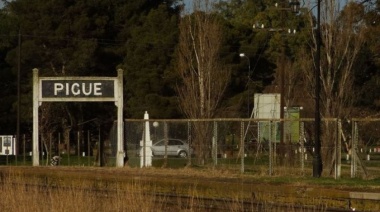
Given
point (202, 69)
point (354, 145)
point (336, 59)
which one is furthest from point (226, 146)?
point (202, 69)

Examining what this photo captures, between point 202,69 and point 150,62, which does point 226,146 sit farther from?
point 150,62

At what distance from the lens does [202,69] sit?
50.2 m

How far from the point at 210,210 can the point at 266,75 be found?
156 feet

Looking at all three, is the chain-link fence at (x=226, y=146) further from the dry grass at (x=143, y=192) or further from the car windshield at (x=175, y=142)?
the dry grass at (x=143, y=192)

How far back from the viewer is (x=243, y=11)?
9338cm

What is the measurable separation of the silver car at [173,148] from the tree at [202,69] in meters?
9.37

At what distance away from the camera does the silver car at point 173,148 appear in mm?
37438

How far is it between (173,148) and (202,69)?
11.4m

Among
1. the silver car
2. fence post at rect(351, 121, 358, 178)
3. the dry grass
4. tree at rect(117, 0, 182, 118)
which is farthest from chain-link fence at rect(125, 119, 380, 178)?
tree at rect(117, 0, 182, 118)

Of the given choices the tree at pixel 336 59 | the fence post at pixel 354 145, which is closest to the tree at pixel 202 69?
the tree at pixel 336 59

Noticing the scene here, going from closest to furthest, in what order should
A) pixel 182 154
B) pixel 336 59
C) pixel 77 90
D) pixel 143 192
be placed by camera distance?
pixel 143 192
pixel 77 90
pixel 182 154
pixel 336 59

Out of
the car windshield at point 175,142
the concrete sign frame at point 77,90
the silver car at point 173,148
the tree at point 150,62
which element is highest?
the tree at point 150,62

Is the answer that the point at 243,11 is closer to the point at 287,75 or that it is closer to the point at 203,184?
the point at 287,75

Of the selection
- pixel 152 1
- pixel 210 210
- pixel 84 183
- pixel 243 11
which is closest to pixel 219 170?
pixel 84 183
